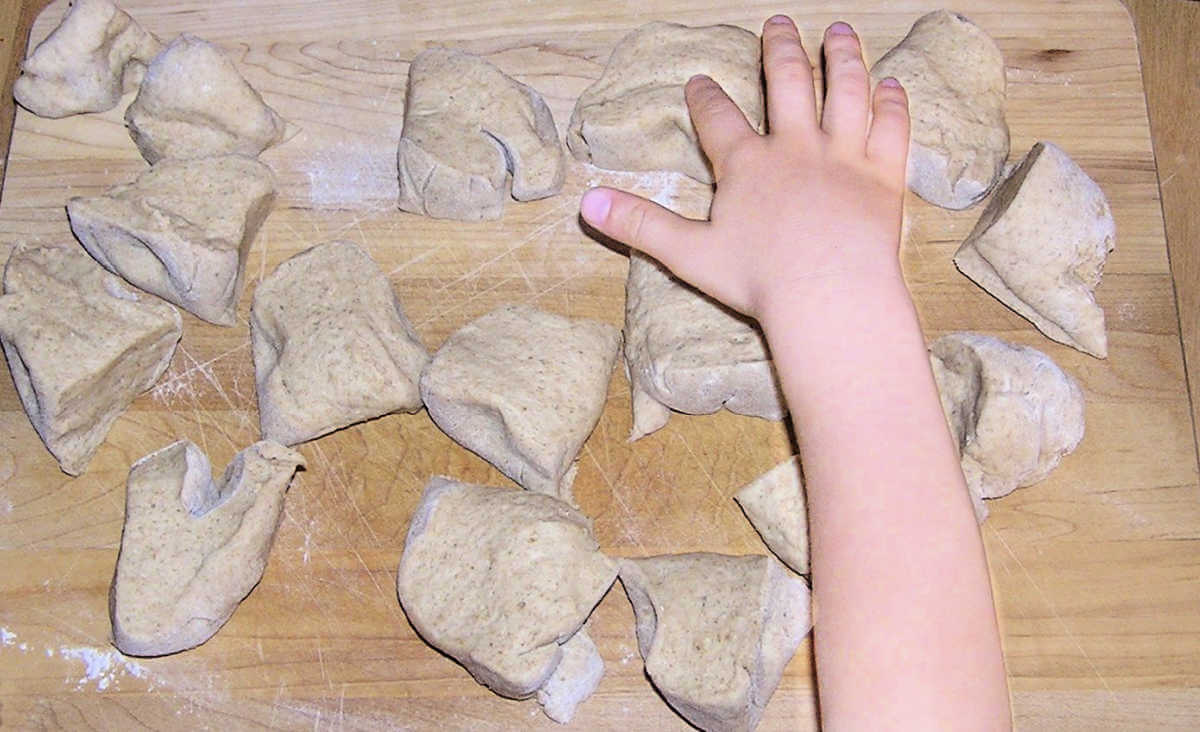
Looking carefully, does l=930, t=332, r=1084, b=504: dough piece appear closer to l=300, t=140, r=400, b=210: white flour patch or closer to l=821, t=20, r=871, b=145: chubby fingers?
l=821, t=20, r=871, b=145: chubby fingers

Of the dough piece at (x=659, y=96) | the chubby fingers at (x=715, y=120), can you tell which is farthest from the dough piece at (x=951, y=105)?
the chubby fingers at (x=715, y=120)

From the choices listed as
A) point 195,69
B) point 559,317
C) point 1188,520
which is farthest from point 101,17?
point 1188,520

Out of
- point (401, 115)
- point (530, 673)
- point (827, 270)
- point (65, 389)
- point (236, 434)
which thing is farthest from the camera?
point (401, 115)

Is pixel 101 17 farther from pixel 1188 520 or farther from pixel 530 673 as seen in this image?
pixel 1188 520

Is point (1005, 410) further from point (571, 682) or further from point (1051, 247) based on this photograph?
point (571, 682)

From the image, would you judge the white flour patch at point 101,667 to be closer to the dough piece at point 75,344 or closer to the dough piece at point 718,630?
the dough piece at point 75,344

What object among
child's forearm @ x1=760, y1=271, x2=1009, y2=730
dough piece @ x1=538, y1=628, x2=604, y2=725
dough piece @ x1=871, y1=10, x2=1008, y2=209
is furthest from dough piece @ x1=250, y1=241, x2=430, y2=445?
dough piece @ x1=871, y1=10, x2=1008, y2=209

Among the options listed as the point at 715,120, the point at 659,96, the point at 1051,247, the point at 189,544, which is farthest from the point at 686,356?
the point at 189,544

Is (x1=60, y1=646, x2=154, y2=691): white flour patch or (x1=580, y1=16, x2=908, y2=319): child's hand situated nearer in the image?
(x1=580, y1=16, x2=908, y2=319): child's hand
